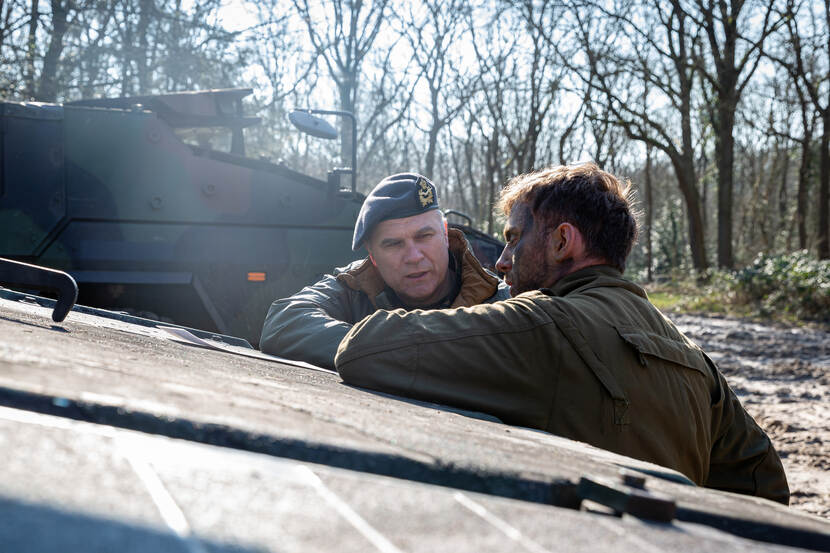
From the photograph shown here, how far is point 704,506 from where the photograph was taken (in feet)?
2.60

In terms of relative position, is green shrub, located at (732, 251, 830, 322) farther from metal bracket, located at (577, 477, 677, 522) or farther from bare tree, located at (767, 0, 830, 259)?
metal bracket, located at (577, 477, 677, 522)

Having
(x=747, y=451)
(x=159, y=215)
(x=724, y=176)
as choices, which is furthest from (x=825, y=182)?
(x=747, y=451)

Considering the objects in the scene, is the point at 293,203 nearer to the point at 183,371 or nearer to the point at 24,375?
the point at 183,371

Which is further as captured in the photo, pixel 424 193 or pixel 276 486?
pixel 424 193

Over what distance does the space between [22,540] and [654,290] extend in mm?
22243

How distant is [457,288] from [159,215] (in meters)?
3.26

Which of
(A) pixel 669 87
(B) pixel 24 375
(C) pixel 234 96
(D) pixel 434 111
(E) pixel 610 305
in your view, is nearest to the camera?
(B) pixel 24 375

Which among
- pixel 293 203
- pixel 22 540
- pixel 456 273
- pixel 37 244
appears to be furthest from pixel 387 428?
pixel 293 203

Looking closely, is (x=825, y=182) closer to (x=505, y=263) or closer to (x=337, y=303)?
(x=337, y=303)

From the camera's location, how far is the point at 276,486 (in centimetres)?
59

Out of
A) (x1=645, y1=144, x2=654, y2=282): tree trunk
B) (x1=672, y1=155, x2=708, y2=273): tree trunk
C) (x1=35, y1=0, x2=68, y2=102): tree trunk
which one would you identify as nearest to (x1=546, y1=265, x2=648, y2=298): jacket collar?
(x1=35, y1=0, x2=68, y2=102): tree trunk

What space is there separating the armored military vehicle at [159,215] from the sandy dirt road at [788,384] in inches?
142

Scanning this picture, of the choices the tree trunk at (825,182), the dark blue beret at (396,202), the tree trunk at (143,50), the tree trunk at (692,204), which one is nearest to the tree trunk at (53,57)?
the tree trunk at (143,50)

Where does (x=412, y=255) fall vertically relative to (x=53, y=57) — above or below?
below
